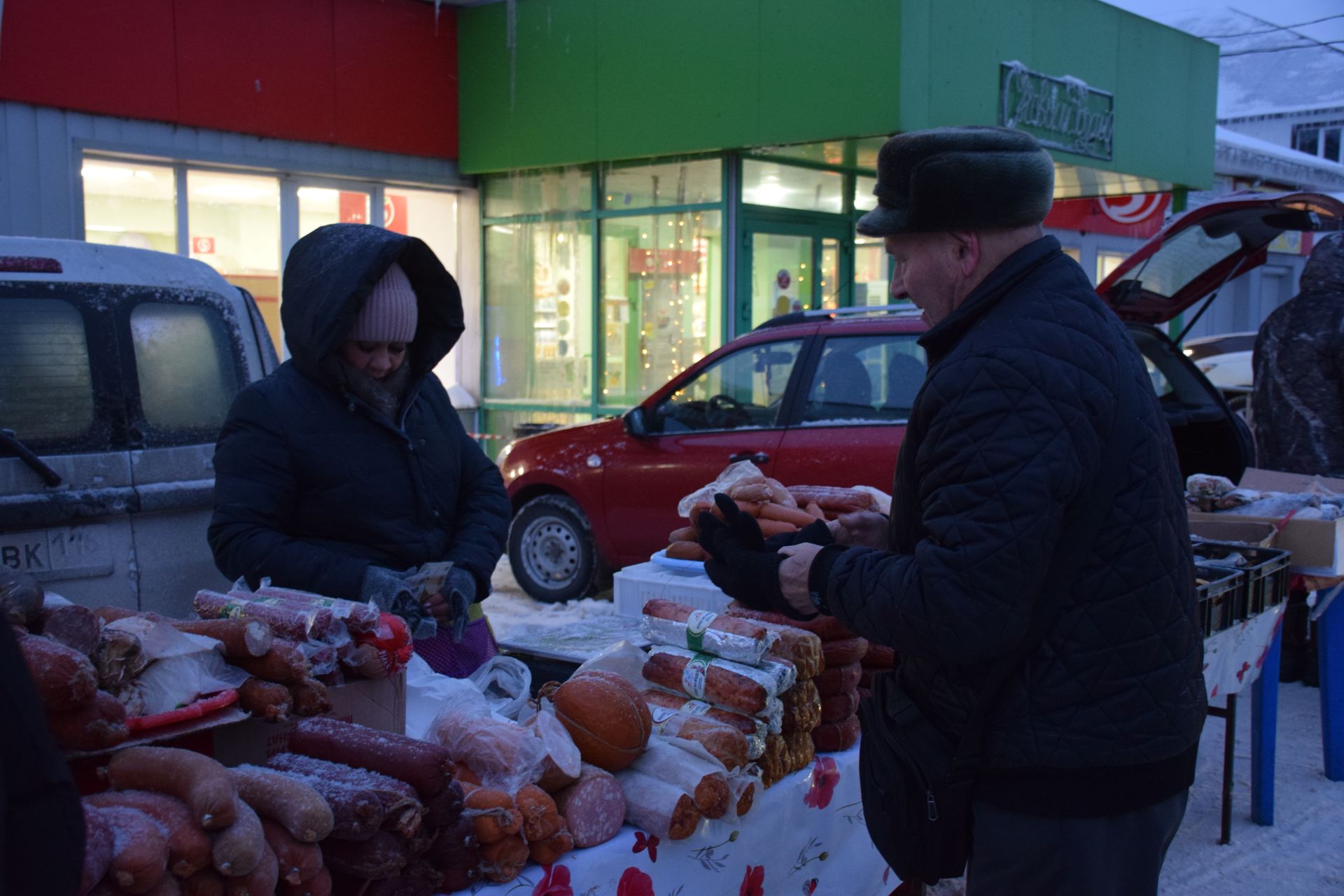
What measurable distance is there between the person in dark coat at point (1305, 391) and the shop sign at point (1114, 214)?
6.62m

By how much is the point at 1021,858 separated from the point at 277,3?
33.8 feet

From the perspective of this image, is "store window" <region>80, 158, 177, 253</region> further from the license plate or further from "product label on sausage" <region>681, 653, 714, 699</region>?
"product label on sausage" <region>681, 653, 714, 699</region>

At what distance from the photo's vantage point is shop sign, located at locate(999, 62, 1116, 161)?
10.6 metres

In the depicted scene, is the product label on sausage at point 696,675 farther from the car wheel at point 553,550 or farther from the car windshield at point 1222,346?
the car windshield at point 1222,346

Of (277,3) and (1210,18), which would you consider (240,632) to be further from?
(1210,18)

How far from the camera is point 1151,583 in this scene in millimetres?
1850

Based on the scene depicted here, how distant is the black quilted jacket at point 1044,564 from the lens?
1.76 meters

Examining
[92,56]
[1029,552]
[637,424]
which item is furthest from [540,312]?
[1029,552]

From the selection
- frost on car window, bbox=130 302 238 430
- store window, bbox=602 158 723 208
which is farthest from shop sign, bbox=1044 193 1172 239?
frost on car window, bbox=130 302 238 430

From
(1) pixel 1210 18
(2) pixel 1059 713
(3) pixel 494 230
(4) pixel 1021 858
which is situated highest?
(1) pixel 1210 18

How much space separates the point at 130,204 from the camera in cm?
988

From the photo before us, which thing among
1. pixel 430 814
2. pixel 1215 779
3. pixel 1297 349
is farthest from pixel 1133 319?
pixel 430 814

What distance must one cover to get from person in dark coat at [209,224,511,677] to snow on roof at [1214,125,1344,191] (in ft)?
60.3

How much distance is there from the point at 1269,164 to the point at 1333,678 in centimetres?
1785
